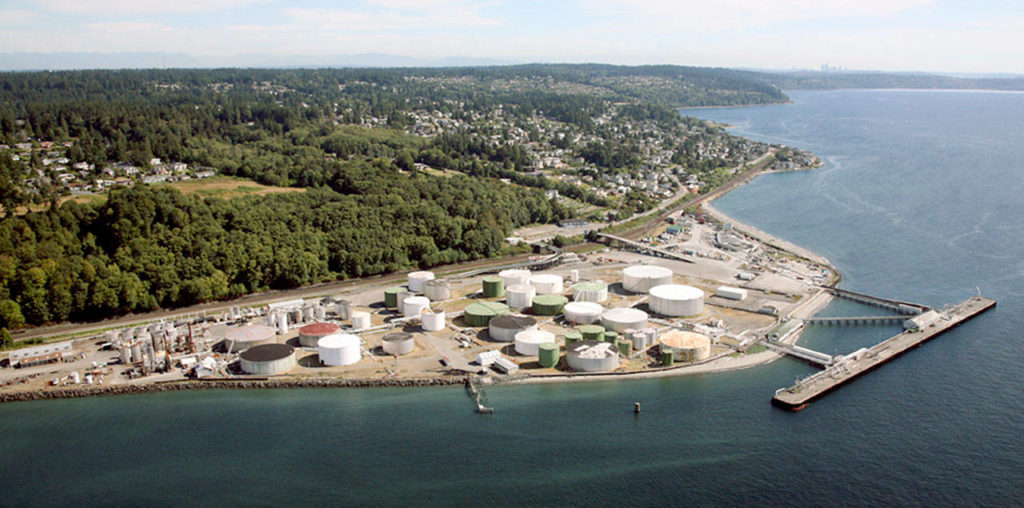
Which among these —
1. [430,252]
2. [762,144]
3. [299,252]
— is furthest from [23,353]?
[762,144]

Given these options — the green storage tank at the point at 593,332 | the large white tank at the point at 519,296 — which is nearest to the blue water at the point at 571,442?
the green storage tank at the point at 593,332

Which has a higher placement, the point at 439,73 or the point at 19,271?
the point at 439,73

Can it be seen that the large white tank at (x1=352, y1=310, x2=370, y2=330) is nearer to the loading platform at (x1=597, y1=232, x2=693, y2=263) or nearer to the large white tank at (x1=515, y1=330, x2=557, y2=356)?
the large white tank at (x1=515, y1=330, x2=557, y2=356)

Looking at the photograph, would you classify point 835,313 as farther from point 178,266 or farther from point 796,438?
point 178,266

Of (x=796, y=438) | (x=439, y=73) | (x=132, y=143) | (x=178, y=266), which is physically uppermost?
(x=439, y=73)

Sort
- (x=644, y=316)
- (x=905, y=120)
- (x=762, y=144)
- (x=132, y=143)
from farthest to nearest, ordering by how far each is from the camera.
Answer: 1. (x=905, y=120)
2. (x=762, y=144)
3. (x=132, y=143)
4. (x=644, y=316)

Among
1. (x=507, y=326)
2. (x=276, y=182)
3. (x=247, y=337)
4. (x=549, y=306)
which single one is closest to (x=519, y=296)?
(x=549, y=306)

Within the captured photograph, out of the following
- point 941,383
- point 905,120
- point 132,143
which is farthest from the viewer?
point 905,120
